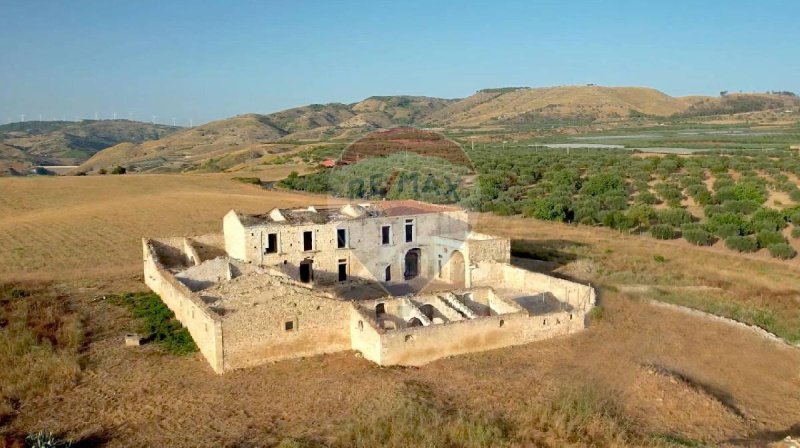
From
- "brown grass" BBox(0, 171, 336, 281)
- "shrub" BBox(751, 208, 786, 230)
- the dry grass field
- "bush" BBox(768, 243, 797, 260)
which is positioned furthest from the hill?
the dry grass field

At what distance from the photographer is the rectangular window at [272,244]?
25156mm

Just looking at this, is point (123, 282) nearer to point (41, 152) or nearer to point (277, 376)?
point (277, 376)

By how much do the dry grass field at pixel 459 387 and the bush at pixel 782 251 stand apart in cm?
769

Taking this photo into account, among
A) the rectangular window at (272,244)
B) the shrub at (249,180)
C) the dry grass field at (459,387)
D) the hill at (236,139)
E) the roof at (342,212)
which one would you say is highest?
the hill at (236,139)

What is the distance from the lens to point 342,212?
91.9 ft

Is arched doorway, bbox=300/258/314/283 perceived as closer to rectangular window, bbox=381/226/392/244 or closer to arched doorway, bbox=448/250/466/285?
rectangular window, bbox=381/226/392/244

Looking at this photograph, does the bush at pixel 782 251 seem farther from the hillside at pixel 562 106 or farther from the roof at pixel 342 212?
the hillside at pixel 562 106

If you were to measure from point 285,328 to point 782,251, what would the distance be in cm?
2950

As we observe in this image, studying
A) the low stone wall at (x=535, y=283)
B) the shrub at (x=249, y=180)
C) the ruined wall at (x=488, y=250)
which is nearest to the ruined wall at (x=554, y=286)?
the low stone wall at (x=535, y=283)

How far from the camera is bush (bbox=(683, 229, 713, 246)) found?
38.7 m

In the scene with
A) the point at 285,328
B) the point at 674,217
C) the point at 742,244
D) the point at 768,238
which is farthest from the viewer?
the point at 674,217

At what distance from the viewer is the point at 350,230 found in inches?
1037

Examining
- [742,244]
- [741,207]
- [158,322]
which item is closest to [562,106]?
[741,207]

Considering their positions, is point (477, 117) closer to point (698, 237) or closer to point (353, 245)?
point (698, 237)
